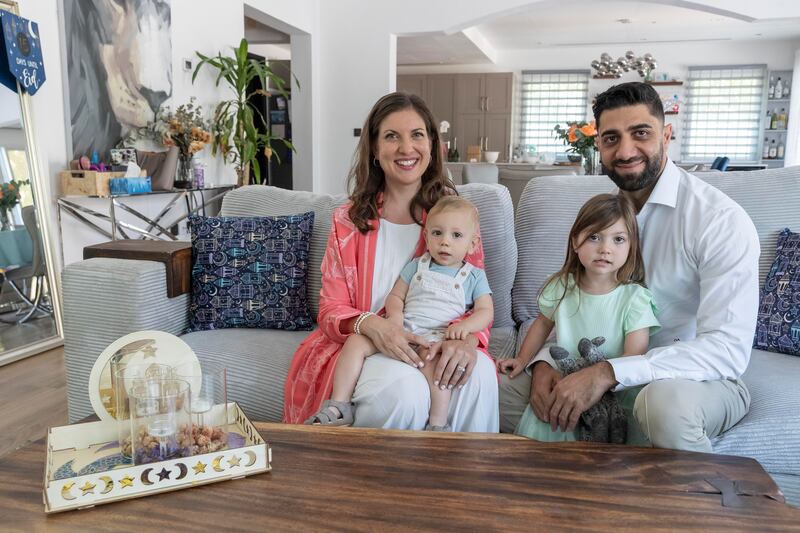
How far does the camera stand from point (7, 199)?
334 centimetres

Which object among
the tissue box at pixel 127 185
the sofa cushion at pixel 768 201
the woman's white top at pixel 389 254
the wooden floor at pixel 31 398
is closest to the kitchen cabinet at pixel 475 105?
the tissue box at pixel 127 185

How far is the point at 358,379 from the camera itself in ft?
5.58

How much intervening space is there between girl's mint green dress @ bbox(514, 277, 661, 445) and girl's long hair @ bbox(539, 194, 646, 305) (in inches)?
0.9

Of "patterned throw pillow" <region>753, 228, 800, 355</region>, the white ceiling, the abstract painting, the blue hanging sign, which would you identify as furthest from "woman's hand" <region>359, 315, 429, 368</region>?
the white ceiling

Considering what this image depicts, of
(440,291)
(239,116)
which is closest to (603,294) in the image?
(440,291)

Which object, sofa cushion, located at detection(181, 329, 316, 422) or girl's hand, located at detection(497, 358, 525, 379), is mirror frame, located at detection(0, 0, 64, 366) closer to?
sofa cushion, located at detection(181, 329, 316, 422)

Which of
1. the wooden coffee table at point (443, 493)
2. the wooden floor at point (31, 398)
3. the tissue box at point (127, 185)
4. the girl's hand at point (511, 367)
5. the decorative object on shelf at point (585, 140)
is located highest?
the decorative object on shelf at point (585, 140)

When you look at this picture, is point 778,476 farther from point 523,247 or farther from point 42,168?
point 42,168

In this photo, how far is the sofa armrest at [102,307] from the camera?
2.04 metres

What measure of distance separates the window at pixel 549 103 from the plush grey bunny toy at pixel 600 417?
30.5ft

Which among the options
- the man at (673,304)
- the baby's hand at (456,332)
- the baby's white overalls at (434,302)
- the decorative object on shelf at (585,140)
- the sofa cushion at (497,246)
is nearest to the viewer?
the man at (673,304)

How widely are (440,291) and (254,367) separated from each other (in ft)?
2.00

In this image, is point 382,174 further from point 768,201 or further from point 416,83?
point 416,83

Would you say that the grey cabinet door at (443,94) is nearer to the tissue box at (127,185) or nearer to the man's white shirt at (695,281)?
the tissue box at (127,185)
